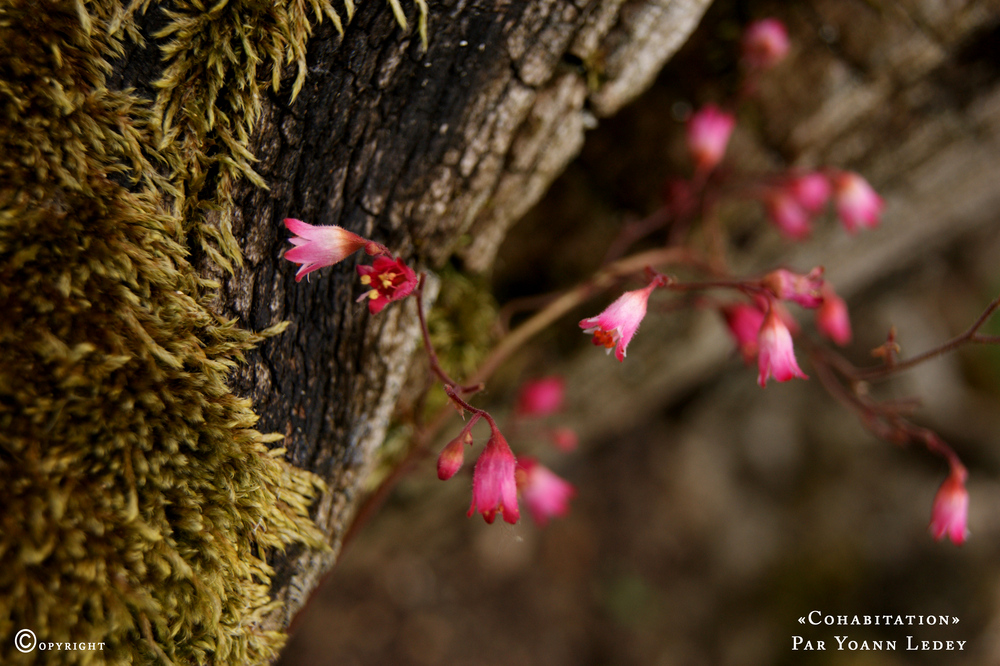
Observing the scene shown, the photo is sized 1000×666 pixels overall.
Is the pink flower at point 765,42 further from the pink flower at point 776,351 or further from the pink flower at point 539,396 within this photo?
the pink flower at point 539,396

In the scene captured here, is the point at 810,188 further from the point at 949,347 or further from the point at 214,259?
the point at 214,259

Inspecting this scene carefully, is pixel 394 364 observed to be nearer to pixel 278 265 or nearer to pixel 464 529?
pixel 278 265

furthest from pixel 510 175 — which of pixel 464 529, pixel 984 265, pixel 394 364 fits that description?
pixel 984 265

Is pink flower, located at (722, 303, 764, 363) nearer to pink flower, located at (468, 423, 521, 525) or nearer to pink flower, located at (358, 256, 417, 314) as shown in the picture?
pink flower, located at (468, 423, 521, 525)

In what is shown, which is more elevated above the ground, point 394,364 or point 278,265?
point 278,265

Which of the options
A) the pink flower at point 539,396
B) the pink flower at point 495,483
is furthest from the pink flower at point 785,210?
the pink flower at point 495,483

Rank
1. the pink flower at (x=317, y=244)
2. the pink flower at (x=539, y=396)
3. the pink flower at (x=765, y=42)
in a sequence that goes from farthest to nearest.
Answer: the pink flower at (x=539, y=396) → the pink flower at (x=765, y=42) → the pink flower at (x=317, y=244)
